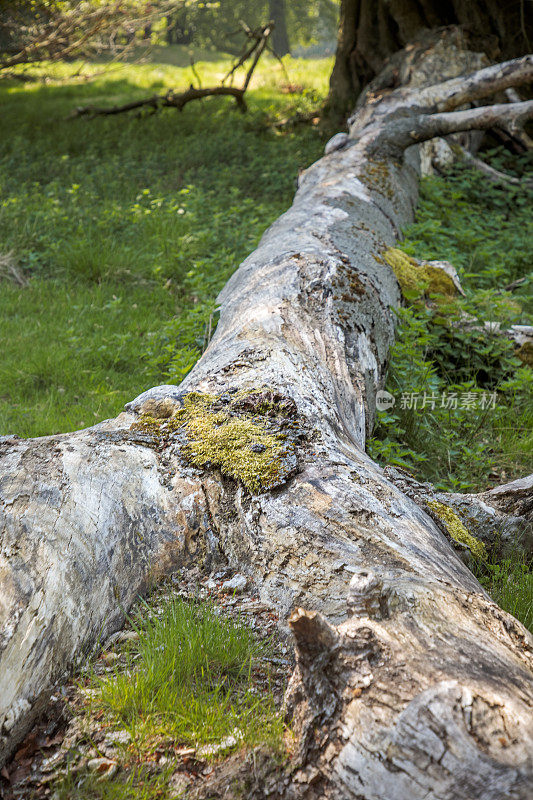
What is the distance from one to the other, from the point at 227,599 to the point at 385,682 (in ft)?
2.37

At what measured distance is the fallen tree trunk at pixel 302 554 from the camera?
1340 mm

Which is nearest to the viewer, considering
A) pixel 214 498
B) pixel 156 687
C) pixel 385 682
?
pixel 385 682

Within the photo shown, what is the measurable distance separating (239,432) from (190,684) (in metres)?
0.91

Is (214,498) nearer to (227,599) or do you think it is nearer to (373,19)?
(227,599)

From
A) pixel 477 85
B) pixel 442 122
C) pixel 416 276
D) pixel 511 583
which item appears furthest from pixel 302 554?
pixel 477 85

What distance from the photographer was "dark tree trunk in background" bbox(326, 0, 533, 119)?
9.15 metres

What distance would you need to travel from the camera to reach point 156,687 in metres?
1.76

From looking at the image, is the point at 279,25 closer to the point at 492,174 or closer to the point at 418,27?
the point at 418,27

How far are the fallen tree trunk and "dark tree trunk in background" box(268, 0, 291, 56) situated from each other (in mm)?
27095

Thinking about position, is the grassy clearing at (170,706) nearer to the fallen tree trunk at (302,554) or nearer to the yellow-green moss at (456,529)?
the fallen tree trunk at (302,554)

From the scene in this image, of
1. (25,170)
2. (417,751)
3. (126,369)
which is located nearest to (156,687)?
(417,751)

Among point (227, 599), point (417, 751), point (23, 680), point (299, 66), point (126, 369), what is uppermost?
point (299, 66)

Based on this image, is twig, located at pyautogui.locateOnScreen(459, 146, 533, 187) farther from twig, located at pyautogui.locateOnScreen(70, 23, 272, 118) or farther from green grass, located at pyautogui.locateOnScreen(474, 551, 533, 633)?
green grass, located at pyautogui.locateOnScreen(474, 551, 533, 633)

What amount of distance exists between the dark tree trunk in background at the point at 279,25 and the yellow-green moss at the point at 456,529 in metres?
27.4
